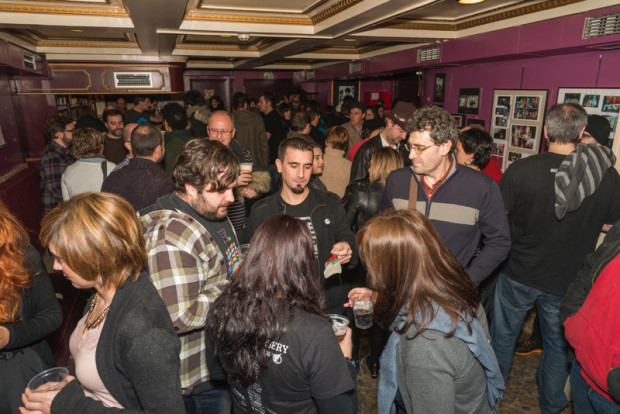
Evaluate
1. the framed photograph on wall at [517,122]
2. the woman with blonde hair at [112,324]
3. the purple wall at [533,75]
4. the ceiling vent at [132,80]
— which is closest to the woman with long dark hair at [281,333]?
the woman with blonde hair at [112,324]

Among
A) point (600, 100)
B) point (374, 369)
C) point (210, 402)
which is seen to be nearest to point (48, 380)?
point (210, 402)

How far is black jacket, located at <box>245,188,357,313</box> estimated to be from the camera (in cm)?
234

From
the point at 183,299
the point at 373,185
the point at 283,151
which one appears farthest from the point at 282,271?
the point at 373,185

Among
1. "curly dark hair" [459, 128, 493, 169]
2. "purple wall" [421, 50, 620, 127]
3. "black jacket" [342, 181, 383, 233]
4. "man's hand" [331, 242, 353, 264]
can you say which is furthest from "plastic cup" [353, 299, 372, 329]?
"purple wall" [421, 50, 620, 127]

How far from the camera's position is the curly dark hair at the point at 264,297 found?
1.16 meters

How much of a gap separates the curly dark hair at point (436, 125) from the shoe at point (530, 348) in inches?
83.6

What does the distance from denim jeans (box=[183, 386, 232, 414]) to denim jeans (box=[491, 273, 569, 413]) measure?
1.82m

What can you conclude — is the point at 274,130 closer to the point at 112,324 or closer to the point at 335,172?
the point at 335,172

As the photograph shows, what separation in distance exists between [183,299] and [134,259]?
0.96 ft

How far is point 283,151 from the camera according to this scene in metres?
2.50

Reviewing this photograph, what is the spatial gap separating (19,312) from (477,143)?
9.67 ft

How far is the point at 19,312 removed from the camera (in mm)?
1479

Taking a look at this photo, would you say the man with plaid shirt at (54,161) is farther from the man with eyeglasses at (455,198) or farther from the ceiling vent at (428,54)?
the ceiling vent at (428,54)

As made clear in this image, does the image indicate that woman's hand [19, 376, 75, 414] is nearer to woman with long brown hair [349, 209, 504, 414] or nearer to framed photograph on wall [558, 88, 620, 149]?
woman with long brown hair [349, 209, 504, 414]
